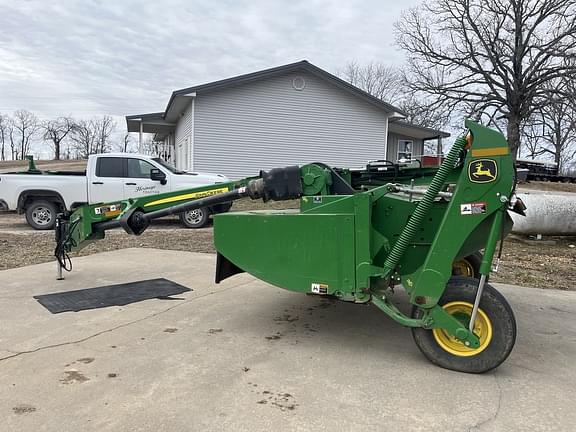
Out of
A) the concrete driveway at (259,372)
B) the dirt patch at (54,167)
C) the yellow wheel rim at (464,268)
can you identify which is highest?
the dirt patch at (54,167)

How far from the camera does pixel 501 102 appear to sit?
101 ft

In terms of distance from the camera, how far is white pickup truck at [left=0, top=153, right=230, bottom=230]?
37.9 ft

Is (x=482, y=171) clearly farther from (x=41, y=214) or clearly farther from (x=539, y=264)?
(x=41, y=214)

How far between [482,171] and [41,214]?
1130 cm

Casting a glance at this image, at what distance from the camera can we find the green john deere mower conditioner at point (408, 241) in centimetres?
331

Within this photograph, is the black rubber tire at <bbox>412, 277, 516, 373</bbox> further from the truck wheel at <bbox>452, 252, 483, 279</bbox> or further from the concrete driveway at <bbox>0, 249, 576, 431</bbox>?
the truck wheel at <bbox>452, 252, 483, 279</bbox>

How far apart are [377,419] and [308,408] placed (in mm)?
424

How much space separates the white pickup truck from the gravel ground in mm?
514

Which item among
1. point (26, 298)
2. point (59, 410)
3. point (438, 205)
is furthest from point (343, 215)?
point (26, 298)

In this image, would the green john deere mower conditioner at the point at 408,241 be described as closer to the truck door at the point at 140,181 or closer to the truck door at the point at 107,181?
the truck door at the point at 140,181

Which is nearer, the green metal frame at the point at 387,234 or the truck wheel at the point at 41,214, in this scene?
the green metal frame at the point at 387,234

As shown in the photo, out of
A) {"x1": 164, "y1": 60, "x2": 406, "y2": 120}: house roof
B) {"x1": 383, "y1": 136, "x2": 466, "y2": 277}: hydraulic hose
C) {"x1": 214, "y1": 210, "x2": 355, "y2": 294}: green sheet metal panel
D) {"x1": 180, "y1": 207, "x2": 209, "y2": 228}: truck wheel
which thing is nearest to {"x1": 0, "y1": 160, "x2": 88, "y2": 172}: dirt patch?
{"x1": 164, "y1": 60, "x2": 406, "y2": 120}: house roof

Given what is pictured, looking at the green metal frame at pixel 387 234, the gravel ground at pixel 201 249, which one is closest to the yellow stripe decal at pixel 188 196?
the green metal frame at pixel 387 234

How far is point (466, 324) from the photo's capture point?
3.42 m
